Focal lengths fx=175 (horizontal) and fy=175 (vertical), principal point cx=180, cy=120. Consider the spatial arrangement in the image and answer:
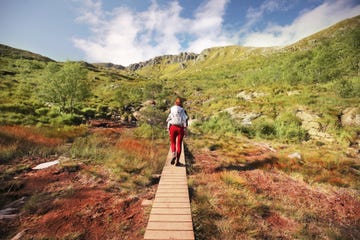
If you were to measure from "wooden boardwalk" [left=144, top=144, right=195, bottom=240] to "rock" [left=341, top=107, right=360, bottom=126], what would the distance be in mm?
17390

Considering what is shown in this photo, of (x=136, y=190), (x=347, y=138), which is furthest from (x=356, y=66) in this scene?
(x=136, y=190)

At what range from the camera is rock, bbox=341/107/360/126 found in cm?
1499

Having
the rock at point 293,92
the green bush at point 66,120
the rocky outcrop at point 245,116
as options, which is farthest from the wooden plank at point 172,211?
the rock at point 293,92

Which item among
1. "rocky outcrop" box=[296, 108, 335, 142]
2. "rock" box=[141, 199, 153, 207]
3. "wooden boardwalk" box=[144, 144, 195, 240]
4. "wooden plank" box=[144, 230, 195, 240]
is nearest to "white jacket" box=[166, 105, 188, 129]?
"wooden boardwalk" box=[144, 144, 195, 240]

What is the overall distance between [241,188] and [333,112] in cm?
1679

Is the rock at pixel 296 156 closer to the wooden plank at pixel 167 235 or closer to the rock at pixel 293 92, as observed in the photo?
the wooden plank at pixel 167 235

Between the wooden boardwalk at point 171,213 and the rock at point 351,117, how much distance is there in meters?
17.4

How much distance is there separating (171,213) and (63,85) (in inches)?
838

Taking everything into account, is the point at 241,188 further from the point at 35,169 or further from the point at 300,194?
the point at 35,169

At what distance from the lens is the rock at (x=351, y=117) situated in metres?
15.0

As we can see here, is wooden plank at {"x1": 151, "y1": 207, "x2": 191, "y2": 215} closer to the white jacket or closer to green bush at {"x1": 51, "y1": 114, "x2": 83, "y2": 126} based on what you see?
the white jacket

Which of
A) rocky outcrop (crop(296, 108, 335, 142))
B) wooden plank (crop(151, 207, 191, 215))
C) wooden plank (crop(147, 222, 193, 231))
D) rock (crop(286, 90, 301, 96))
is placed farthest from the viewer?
rock (crop(286, 90, 301, 96))

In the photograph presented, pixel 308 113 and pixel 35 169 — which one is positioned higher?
pixel 308 113

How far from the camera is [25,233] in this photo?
340 cm
